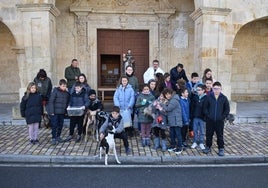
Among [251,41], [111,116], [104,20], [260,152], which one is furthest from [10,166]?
[251,41]

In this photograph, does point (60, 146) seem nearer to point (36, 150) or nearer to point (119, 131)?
point (36, 150)

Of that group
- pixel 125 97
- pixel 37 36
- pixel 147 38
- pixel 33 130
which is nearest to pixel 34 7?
pixel 37 36

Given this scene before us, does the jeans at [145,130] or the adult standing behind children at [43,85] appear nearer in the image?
the jeans at [145,130]

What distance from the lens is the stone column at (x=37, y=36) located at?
8.77 m

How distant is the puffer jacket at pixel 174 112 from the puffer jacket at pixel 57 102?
7.97ft

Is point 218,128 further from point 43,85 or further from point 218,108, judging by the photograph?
point 43,85

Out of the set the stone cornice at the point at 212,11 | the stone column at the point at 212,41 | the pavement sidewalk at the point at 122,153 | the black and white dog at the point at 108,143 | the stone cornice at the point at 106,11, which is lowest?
the pavement sidewalk at the point at 122,153

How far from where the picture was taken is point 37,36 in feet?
29.1

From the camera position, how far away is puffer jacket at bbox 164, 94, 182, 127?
6043mm

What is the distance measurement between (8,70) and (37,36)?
4.18 meters

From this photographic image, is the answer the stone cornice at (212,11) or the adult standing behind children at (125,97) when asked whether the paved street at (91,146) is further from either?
the stone cornice at (212,11)

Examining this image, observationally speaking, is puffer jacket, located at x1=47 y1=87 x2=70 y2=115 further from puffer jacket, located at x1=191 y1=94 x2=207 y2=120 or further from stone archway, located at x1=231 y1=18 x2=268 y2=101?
stone archway, located at x1=231 y1=18 x2=268 y2=101

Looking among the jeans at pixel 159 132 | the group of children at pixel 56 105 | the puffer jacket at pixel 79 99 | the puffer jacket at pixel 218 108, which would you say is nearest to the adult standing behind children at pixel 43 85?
the group of children at pixel 56 105

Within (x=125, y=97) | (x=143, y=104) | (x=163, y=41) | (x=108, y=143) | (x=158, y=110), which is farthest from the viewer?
(x=163, y=41)
